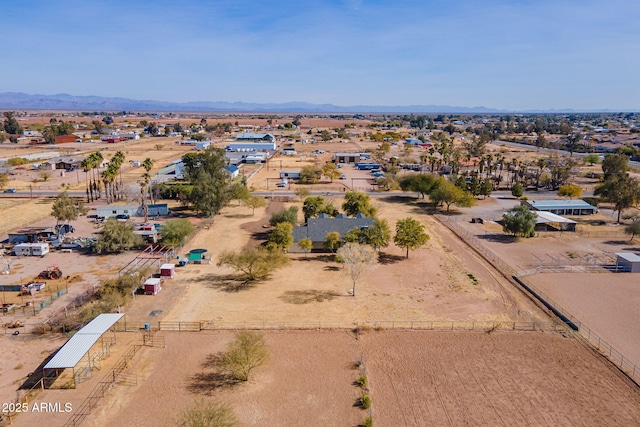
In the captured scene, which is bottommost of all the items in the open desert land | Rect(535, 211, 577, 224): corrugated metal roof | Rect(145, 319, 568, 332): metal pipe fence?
Rect(145, 319, 568, 332): metal pipe fence

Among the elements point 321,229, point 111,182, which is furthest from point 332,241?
point 111,182

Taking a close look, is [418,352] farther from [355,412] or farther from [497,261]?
[497,261]

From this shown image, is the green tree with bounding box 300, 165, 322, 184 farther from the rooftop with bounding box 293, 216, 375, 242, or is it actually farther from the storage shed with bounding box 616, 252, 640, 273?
the storage shed with bounding box 616, 252, 640, 273

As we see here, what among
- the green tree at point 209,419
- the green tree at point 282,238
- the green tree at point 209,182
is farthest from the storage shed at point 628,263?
the green tree at point 209,182

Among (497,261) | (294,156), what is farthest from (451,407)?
(294,156)

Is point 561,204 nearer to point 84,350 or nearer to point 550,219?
point 550,219

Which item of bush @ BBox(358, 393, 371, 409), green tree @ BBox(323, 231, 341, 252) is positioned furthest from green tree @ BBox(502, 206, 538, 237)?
bush @ BBox(358, 393, 371, 409)

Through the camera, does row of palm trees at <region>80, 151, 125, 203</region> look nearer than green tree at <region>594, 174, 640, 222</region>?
No
